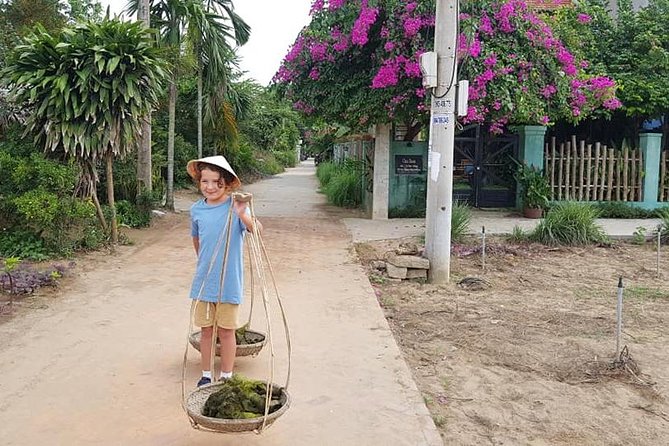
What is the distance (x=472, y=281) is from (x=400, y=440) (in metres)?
4.42

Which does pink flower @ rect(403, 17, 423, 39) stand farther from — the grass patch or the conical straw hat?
the conical straw hat

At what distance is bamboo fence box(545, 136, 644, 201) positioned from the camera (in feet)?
46.3

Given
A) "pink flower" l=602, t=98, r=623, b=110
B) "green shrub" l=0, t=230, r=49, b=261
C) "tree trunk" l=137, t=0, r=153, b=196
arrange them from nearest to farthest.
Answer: "green shrub" l=0, t=230, r=49, b=261 → "tree trunk" l=137, t=0, r=153, b=196 → "pink flower" l=602, t=98, r=623, b=110

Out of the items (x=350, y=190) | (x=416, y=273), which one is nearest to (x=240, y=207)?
(x=416, y=273)

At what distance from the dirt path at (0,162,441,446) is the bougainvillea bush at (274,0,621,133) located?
4538mm

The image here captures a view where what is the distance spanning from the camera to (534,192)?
13.4 metres

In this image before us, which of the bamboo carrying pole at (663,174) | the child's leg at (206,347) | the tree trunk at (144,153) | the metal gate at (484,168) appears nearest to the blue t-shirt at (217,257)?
the child's leg at (206,347)

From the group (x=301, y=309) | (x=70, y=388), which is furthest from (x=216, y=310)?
(x=301, y=309)

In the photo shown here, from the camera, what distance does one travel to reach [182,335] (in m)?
5.36

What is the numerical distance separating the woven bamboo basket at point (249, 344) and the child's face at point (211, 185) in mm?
1040

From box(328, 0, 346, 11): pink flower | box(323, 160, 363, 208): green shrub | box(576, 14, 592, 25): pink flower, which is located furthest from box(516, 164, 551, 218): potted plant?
box(328, 0, 346, 11): pink flower

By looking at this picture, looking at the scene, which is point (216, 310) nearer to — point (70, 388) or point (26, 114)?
point (70, 388)

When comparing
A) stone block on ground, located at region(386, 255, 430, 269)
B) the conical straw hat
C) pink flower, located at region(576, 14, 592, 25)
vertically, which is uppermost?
pink flower, located at region(576, 14, 592, 25)

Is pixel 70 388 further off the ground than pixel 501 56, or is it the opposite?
pixel 501 56
